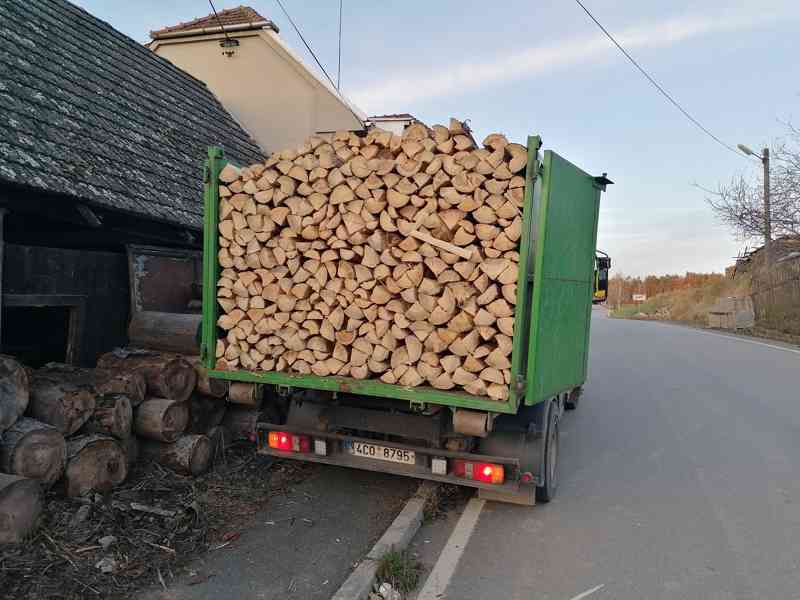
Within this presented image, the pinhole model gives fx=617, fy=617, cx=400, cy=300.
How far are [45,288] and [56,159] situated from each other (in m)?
1.16

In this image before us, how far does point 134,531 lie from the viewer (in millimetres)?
4094

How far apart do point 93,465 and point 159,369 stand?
1.05m

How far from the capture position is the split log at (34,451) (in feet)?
12.7

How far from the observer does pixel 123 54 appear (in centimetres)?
968

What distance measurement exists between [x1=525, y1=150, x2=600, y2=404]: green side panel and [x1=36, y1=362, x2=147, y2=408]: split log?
3106mm

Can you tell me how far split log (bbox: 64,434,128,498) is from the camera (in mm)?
4242

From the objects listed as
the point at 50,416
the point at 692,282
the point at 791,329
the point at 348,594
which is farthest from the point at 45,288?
the point at 692,282

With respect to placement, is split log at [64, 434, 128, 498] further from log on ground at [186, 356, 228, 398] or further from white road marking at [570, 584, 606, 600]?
white road marking at [570, 584, 606, 600]

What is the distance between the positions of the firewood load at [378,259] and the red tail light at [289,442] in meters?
0.58

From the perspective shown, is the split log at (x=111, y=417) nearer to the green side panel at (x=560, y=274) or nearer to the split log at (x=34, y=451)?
the split log at (x=34, y=451)

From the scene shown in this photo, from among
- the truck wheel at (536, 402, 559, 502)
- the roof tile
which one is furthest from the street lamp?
the truck wheel at (536, 402, 559, 502)

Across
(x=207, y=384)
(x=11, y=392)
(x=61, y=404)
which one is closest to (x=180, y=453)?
(x=207, y=384)

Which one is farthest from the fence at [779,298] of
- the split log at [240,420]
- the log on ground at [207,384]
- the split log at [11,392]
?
the split log at [11,392]

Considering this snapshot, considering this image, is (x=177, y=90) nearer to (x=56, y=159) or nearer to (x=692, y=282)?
(x=56, y=159)
